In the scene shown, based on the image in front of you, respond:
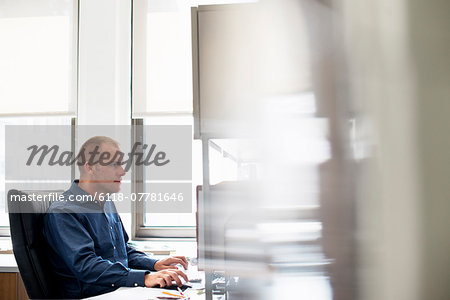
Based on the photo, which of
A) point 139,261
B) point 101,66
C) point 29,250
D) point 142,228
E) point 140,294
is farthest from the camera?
point 142,228

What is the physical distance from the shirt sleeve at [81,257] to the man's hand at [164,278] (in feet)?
0.18

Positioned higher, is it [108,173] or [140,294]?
[108,173]

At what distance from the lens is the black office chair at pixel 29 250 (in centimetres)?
141

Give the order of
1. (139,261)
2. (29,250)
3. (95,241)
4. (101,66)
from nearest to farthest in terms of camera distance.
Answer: (29,250), (95,241), (139,261), (101,66)

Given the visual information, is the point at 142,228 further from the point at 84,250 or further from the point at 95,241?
the point at 84,250

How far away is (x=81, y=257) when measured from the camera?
1469mm

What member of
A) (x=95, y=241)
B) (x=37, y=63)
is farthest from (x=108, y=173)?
(x=37, y=63)

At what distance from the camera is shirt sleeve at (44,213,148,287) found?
1.44m

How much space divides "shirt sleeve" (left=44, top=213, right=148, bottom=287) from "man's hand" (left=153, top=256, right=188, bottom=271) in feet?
0.77

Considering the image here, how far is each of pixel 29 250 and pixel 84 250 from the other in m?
0.20

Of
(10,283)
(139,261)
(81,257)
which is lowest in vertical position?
(10,283)

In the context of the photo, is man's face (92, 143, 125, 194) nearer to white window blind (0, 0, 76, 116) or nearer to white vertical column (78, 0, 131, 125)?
white vertical column (78, 0, 131, 125)

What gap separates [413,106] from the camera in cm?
41

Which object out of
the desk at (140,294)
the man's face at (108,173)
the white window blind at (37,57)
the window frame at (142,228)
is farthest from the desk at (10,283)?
the white window blind at (37,57)
